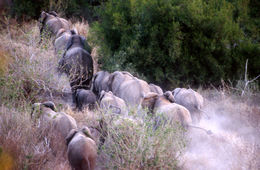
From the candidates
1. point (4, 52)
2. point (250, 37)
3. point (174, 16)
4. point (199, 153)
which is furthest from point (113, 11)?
point (199, 153)

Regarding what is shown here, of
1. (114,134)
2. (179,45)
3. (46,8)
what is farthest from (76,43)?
(114,134)

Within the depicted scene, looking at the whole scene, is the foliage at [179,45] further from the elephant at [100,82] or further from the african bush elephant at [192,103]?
the african bush elephant at [192,103]

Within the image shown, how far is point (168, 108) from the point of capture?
7.56m

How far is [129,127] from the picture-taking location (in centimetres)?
592

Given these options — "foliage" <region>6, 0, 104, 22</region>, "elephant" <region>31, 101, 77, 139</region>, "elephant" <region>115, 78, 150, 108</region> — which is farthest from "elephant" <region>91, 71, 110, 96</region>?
"foliage" <region>6, 0, 104, 22</region>

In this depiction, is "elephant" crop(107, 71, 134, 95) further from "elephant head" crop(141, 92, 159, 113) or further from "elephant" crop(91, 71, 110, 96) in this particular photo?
"elephant head" crop(141, 92, 159, 113)

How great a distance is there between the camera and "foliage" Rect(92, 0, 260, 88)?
36.7 feet

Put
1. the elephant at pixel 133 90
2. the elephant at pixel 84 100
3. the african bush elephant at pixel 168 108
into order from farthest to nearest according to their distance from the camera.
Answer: the elephant at pixel 84 100
the elephant at pixel 133 90
the african bush elephant at pixel 168 108

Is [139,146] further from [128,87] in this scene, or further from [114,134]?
[128,87]

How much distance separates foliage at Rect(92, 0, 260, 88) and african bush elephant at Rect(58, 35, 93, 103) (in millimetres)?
682

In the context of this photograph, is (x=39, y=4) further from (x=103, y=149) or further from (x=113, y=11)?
(x=103, y=149)

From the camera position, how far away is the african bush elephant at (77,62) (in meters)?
11.3

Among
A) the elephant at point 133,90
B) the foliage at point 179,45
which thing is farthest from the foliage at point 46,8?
the elephant at point 133,90

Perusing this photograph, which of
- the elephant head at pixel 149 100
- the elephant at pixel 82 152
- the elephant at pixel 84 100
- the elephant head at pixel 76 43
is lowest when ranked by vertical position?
the elephant at pixel 84 100
